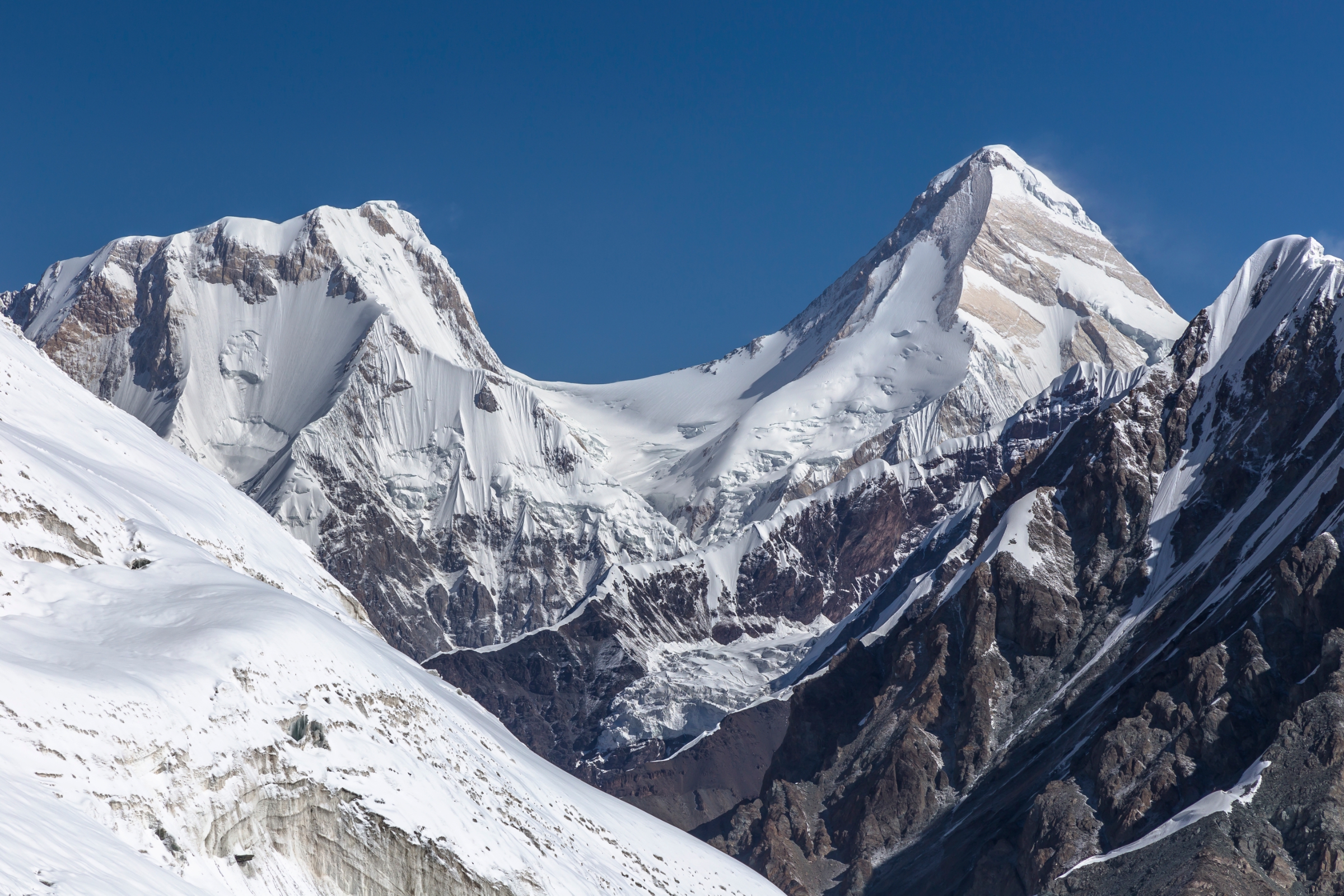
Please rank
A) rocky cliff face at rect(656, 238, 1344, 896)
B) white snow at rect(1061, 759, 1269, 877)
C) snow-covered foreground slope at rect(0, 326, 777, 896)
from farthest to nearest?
white snow at rect(1061, 759, 1269, 877) < rocky cliff face at rect(656, 238, 1344, 896) < snow-covered foreground slope at rect(0, 326, 777, 896)

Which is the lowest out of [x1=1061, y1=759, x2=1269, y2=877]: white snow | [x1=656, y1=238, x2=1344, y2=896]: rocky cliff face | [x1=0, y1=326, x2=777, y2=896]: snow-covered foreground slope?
[x1=0, y1=326, x2=777, y2=896]: snow-covered foreground slope

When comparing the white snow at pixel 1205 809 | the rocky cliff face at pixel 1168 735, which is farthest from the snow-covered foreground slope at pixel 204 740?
the rocky cliff face at pixel 1168 735

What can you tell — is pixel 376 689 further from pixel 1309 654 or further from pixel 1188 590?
pixel 1188 590

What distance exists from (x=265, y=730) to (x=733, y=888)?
3813 cm

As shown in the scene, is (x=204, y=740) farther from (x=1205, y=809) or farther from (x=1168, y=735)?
(x=1168, y=735)

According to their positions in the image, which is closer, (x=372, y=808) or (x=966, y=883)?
(x=372, y=808)

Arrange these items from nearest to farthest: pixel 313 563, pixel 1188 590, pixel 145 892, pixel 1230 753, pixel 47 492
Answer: pixel 145 892 → pixel 47 492 → pixel 313 563 → pixel 1230 753 → pixel 1188 590

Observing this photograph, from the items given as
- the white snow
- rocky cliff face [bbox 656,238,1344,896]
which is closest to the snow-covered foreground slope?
the white snow

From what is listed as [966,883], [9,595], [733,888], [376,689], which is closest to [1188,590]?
[966,883]

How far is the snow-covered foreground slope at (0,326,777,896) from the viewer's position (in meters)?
42.6

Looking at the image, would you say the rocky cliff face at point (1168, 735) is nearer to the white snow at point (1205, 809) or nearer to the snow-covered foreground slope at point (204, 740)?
the white snow at point (1205, 809)

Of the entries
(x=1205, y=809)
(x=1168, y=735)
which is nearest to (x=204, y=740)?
(x=1205, y=809)

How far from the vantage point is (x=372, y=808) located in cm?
5122

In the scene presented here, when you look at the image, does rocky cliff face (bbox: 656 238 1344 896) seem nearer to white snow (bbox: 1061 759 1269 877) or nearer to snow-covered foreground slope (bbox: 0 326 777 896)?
white snow (bbox: 1061 759 1269 877)
